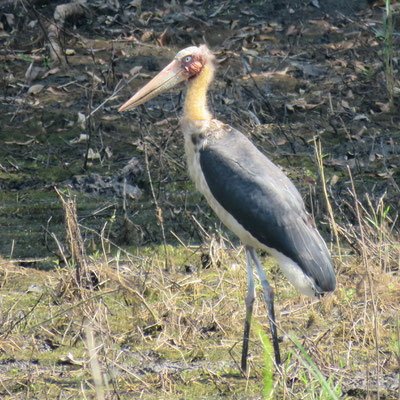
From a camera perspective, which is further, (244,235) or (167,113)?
Answer: (167,113)

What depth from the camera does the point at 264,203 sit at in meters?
4.33

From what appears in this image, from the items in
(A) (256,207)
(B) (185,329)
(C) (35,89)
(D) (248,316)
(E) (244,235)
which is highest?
(A) (256,207)

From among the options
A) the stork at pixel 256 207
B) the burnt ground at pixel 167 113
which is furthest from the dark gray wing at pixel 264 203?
the burnt ground at pixel 167 113

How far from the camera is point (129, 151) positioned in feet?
23.7

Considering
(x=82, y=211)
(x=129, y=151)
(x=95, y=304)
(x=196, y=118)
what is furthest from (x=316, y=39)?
(x=95, y=304)

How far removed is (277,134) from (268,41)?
75.6 inches

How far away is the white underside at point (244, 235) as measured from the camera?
4164 millimetres

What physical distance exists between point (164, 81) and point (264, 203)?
→ 1076 mm

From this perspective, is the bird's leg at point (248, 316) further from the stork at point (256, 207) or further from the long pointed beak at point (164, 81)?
the long pointed beak at point (164, 81)

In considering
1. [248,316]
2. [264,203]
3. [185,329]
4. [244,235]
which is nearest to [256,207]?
[264,203]

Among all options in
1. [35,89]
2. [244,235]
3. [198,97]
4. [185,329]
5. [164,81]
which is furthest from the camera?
[35,89]

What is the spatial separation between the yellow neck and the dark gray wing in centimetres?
27

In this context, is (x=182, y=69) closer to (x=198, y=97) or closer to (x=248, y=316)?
(x=198, y=97)

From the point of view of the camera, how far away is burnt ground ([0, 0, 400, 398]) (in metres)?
6.18
